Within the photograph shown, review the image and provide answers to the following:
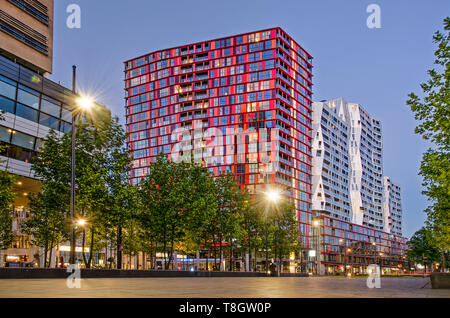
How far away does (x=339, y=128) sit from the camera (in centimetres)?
17025

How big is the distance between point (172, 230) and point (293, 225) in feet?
104

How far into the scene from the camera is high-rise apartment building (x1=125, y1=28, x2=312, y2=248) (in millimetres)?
122938

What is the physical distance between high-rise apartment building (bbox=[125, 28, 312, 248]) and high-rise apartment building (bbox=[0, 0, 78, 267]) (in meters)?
76.4

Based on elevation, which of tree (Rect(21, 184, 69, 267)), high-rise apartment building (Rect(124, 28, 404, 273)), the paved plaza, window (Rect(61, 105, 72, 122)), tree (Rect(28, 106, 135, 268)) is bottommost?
the paved plaza

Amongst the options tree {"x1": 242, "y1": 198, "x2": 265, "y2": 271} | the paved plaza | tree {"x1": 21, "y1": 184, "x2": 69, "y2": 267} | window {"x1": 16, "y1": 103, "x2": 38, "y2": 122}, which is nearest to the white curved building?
tree {"x1": 242, "y1": 198, "x2": 265, "y2": 271}

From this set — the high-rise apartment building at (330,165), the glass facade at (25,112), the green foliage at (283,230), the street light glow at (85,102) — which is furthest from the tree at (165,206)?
the high-rise apartment building at (330,165)

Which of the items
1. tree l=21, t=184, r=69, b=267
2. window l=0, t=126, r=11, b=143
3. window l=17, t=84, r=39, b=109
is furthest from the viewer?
window l=17, t=84, r=39, b=109

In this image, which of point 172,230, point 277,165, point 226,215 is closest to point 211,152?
point 277,165

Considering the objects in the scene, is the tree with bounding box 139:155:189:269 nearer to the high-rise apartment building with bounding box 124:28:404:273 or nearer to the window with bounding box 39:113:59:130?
the window with bounding box 39:113:59:130

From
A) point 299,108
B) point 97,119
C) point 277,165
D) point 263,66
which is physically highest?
point 263,66

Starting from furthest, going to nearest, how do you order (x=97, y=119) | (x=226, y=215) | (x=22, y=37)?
(x=226, y=215), (x=22, y=37), (x=97, y=119)

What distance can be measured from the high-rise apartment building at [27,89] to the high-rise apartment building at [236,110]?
76.4 m

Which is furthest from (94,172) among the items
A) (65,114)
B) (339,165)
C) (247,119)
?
(339,165)

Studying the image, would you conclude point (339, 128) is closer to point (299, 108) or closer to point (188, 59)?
point (299, 108)
